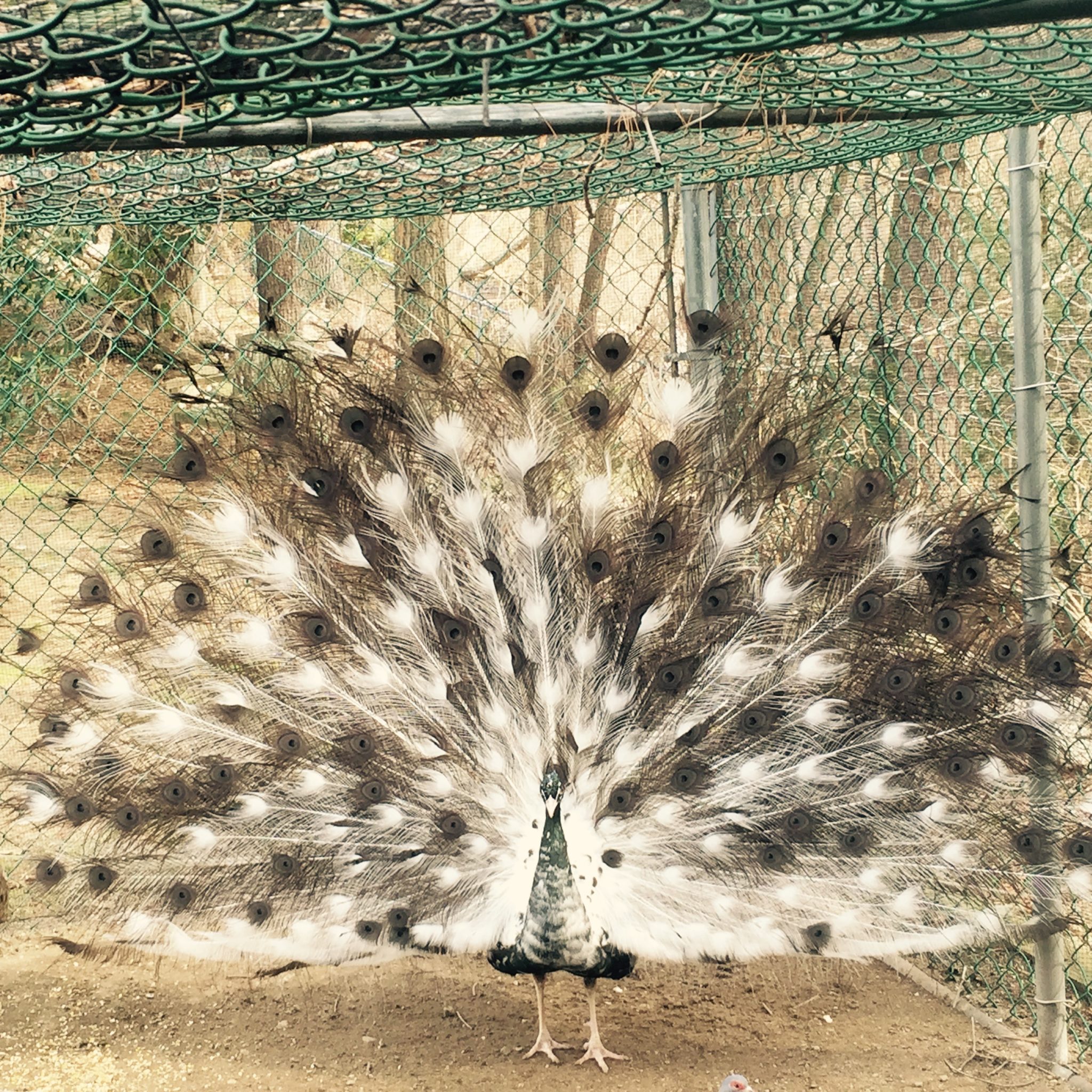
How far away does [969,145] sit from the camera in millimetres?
4738

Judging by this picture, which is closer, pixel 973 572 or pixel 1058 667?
pixel 1058 667

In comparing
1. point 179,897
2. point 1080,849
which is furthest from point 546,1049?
point 1080,849

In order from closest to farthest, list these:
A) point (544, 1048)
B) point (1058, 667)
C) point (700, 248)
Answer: point (1058, 667), point (544, 1048), point (700, 248)

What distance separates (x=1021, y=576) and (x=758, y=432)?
87 centimetres

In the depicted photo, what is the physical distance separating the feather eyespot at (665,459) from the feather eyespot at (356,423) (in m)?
0.89

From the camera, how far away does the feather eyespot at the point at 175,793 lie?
3480mm

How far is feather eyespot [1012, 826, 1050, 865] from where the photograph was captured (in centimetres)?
321

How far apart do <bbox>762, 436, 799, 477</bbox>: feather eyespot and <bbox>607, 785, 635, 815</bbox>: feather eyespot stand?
42.1 inches

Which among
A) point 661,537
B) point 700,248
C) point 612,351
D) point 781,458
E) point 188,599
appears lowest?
point 188,599

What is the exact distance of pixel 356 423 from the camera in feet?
11.3

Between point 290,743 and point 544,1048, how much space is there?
128cm

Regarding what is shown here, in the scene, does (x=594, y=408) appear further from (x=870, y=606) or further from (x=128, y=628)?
(x=128, y=628)

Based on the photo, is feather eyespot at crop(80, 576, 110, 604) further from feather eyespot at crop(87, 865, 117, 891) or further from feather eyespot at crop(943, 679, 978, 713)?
feather eyespot at crop(943, 679, 978, 713)

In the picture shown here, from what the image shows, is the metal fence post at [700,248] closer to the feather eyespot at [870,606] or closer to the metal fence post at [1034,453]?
the metal fence post at [1034,453]
